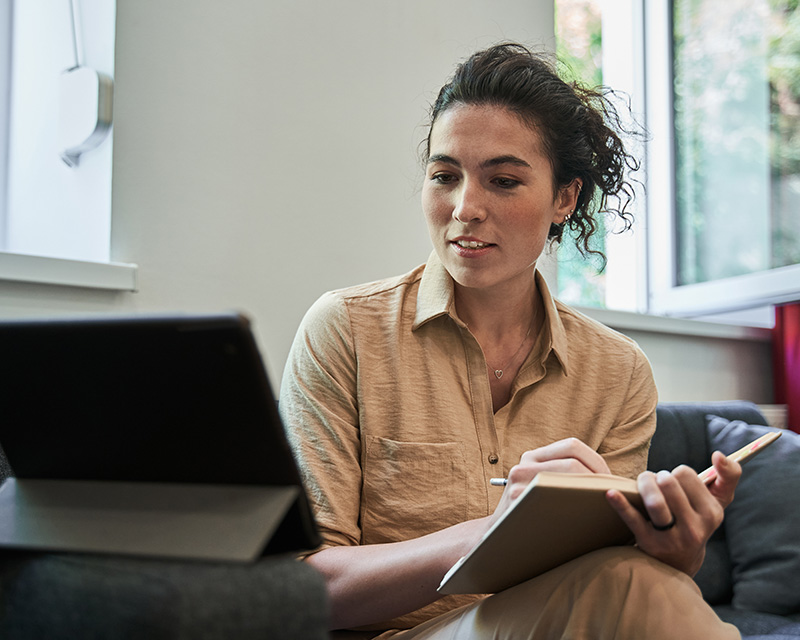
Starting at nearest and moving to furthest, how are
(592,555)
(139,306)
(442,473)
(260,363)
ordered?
(260,363)
(592,555)
(442,473)
(139,306)

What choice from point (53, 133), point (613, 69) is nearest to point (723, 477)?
point (53, 133)

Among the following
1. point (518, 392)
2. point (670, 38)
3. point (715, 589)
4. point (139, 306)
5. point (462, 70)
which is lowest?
point (715, 589)

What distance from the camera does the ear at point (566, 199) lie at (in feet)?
4.70

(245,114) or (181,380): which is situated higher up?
(245,114)

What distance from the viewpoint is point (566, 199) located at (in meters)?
1.45

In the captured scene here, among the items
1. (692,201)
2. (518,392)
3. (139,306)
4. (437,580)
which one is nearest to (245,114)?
(139,306)

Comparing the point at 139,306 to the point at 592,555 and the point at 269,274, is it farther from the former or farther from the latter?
the point at 592,555

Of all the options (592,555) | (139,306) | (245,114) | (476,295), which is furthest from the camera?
(245,114)

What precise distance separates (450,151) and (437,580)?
0.66m

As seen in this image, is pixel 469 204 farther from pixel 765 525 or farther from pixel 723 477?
pixel 765 525

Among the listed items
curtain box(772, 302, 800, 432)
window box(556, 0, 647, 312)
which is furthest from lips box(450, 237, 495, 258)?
curtain box(772, 302, 800, 432)

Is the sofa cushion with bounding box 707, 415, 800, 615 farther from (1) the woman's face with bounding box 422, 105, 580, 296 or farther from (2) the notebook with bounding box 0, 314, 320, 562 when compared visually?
(2) the notebook with bounding box 0, 314, 320, 562

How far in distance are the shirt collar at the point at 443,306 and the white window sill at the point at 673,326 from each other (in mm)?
1172

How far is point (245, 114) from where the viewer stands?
1760 millimetres
